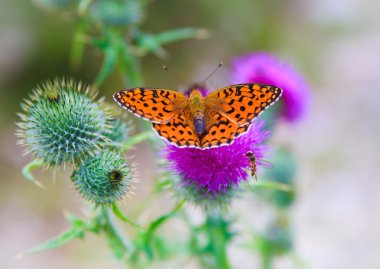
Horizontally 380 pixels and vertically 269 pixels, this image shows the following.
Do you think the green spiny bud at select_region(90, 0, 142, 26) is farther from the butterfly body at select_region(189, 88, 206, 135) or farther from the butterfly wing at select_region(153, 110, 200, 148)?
the butterfly wing at select_region(153, 110, 200, 148)

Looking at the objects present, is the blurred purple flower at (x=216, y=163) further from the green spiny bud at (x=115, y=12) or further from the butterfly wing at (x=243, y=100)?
the green spiny bud at (x=115, y=12)

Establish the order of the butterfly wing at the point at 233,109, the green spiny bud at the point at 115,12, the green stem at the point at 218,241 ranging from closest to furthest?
the butterfly wing at the point at 233,109, the green stem at the point at 218,241, the green spiny bud at the point at 115,12

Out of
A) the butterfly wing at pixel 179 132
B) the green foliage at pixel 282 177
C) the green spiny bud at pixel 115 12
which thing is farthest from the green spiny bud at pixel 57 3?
the green foliage at pixel 282 177

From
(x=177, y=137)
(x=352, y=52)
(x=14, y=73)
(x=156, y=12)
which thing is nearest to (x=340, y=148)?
(x=352, y=52)

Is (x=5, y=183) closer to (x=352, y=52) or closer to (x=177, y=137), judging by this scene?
(x=177, y=137)

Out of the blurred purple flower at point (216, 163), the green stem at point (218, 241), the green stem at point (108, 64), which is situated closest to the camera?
the blurred purple flower at point (216, 163)

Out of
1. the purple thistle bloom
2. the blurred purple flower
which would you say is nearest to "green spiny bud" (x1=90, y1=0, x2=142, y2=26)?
the purple thistle bloom
